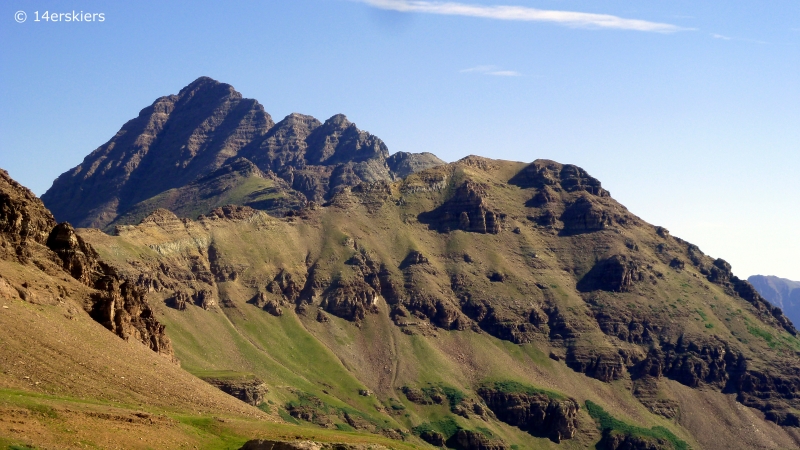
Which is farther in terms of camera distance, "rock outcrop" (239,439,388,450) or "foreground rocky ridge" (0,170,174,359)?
"foreground rocky ridge" (0,170,174,359)

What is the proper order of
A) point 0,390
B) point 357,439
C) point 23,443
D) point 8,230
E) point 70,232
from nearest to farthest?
point 23,443 → point 0,390 → point 357,439 → point 8,230 → point 70,232

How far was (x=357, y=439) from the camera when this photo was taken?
6235 inches

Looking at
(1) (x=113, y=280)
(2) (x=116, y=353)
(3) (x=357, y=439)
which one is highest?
(1) (x=113, y=280)

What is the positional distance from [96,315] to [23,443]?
238ft

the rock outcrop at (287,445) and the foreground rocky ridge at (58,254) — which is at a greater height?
the foreground rocky ridge at (58,254)

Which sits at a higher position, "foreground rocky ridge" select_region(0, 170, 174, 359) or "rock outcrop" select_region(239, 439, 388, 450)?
"foreground rocky ridge" select_region(0, 170, 174, 359)

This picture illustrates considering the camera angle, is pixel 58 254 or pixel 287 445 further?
pixel 58 254

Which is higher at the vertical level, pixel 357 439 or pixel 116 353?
pixel 116 353

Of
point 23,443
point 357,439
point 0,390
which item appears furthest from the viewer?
point 357,439

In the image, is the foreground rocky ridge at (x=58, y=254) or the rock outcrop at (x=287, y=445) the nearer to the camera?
the rock outcrop at (x=287, y=445)

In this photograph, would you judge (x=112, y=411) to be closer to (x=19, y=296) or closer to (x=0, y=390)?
(x=0, y=390)

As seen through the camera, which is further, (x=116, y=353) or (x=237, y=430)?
(x=116, y=353)

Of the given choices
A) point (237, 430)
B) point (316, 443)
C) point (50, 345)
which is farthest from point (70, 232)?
point (316, 443)

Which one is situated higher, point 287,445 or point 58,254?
point 58,254
